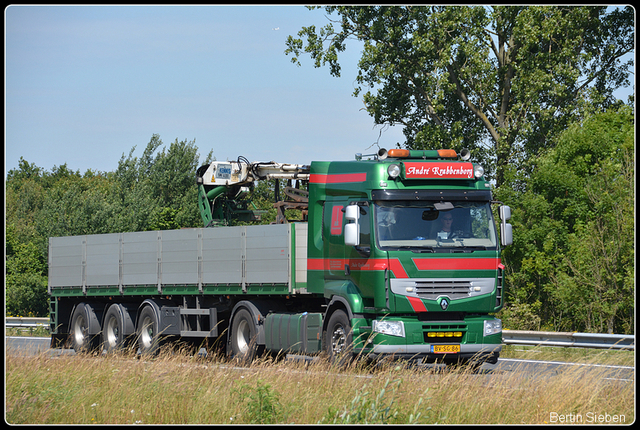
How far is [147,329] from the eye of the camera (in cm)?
1861

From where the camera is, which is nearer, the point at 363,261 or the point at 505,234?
the point at 363,261

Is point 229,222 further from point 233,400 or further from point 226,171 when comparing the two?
point 233,400

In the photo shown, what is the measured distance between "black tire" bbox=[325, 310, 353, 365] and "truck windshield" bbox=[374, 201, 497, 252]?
1491 millimetres

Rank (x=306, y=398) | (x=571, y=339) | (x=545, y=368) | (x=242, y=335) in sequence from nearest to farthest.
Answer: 1. (x=306, y=398)
2. (x=545, y=368)
3. (x=242, y=335)
4. (x=571, y=339)

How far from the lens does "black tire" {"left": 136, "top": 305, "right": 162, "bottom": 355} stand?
18.1 m

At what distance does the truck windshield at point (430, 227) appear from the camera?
12.8m

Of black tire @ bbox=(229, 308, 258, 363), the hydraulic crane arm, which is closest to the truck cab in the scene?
black tire @ bbox=(229, 308, 258, 363)

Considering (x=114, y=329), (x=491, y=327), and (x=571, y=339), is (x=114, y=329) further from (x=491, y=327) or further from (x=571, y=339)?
(x=571, y=339)

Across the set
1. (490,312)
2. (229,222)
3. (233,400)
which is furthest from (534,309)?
(233,400)

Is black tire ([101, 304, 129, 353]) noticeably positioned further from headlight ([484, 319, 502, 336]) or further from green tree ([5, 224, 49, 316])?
green tree ([5, 224, 49, 316])

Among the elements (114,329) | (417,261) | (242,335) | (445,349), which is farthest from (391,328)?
(114,329)

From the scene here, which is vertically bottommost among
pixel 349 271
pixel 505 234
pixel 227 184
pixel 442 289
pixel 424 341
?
pixel 424 341

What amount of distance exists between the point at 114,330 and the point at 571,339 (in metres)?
10.8

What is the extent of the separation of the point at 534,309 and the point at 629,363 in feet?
39.3
